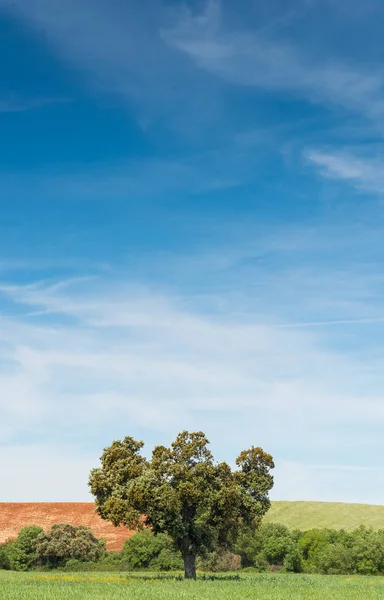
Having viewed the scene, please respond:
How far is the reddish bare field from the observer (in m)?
126

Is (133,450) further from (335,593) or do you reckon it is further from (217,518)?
(335,593)

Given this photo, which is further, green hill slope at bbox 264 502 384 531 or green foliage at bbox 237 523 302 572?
green hill slope at bbox 264 502 384 531

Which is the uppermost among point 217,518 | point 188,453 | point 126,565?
point 188,453

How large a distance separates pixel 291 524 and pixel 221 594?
12113cm

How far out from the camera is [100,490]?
55.8m

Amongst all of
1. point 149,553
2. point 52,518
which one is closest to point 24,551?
point 149,553

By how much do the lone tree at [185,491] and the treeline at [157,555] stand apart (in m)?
31.3

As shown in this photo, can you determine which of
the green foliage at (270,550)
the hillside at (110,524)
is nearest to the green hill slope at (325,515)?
the hillside at (110,524)

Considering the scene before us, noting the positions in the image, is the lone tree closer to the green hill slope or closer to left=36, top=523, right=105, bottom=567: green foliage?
left=36, top=523, right=105, bottom=567: green foliage

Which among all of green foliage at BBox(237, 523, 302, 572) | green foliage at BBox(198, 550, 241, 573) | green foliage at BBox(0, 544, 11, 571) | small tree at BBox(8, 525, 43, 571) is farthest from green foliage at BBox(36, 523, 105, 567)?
green foliage at BBox(237, 523, 302, 572)

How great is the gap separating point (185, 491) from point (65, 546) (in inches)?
1652

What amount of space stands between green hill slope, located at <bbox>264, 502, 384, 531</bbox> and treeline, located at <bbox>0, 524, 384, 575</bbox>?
5591cm

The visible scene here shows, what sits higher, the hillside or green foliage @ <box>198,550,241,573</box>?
the hillside

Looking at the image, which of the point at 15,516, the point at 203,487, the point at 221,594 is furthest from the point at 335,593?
the point at 15,516
